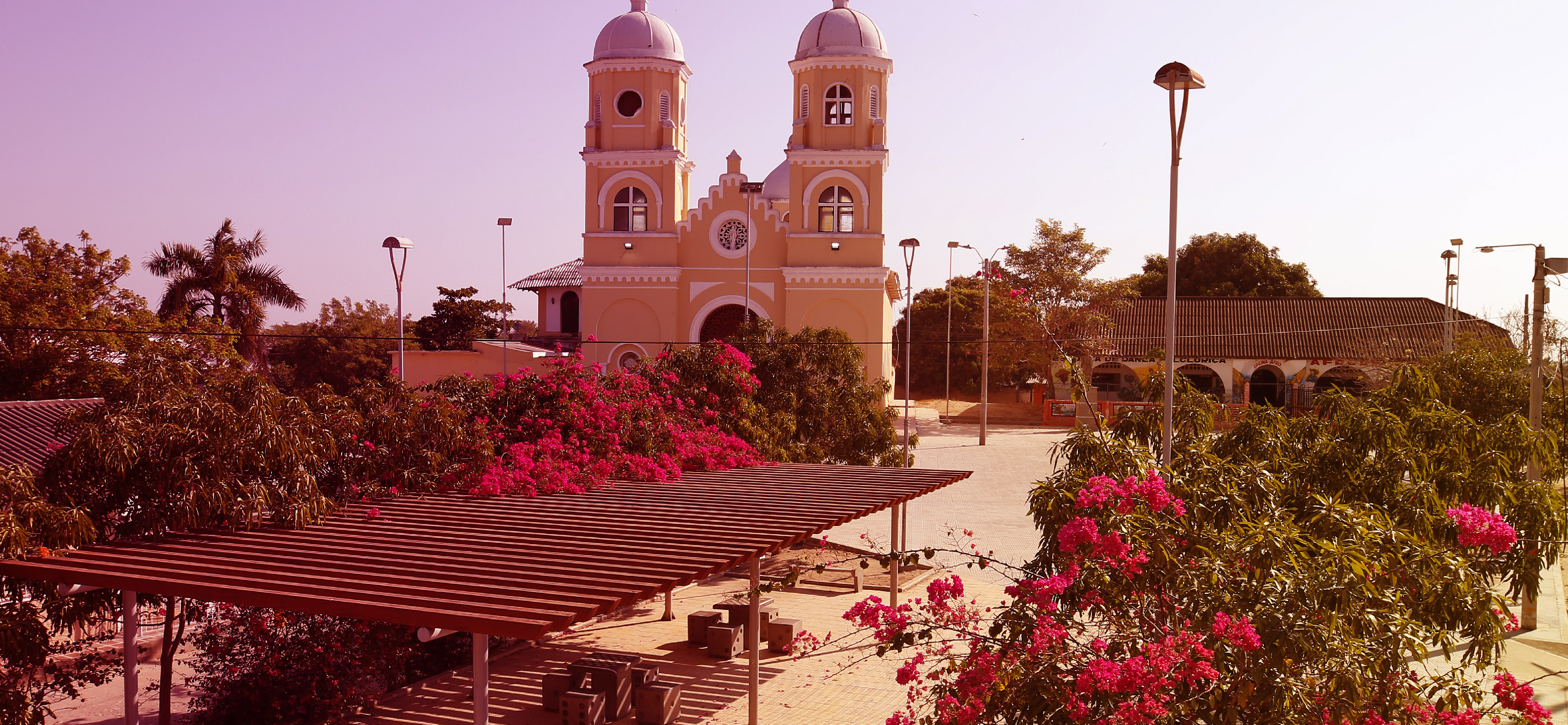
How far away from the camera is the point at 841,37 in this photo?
31.2m

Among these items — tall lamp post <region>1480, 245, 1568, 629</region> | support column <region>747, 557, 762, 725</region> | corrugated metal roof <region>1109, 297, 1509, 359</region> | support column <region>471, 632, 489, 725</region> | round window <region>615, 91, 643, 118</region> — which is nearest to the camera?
support column <region>471, 632, 489, 725</region>

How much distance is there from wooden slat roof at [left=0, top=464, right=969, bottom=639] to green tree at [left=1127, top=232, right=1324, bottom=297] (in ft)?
157

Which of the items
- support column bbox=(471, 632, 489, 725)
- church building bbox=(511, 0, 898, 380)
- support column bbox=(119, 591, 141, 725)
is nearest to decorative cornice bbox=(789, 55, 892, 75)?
church building bbox=(511, 0, 898, 380)

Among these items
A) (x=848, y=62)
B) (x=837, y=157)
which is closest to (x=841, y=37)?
(x=848, y=62)

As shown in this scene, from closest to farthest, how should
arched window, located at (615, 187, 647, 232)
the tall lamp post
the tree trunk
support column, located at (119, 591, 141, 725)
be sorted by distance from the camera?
support column, located at (119, 591, 141, 725) → the tree trunk → the tall lamp post → arched window, located at (615, 187, 647, 232)

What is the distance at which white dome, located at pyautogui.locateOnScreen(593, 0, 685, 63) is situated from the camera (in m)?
31.7

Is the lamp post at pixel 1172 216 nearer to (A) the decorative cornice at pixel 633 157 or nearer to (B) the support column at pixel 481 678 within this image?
(B) the support column at pixel 481 678

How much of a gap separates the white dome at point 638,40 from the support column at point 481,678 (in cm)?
2756

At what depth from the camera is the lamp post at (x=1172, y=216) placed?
25.6 ft

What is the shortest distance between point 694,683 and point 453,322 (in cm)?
4126

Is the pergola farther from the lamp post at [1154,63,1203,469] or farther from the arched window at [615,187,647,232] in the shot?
the arched window at [615,187,647,232]

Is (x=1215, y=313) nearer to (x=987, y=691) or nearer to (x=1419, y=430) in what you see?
(x=1419, y=430)

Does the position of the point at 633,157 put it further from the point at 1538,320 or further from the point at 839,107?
the point at 1538,320

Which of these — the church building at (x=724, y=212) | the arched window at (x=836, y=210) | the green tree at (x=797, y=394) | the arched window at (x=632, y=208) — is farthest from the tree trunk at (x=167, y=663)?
the arched window at (x=836, y=210)
